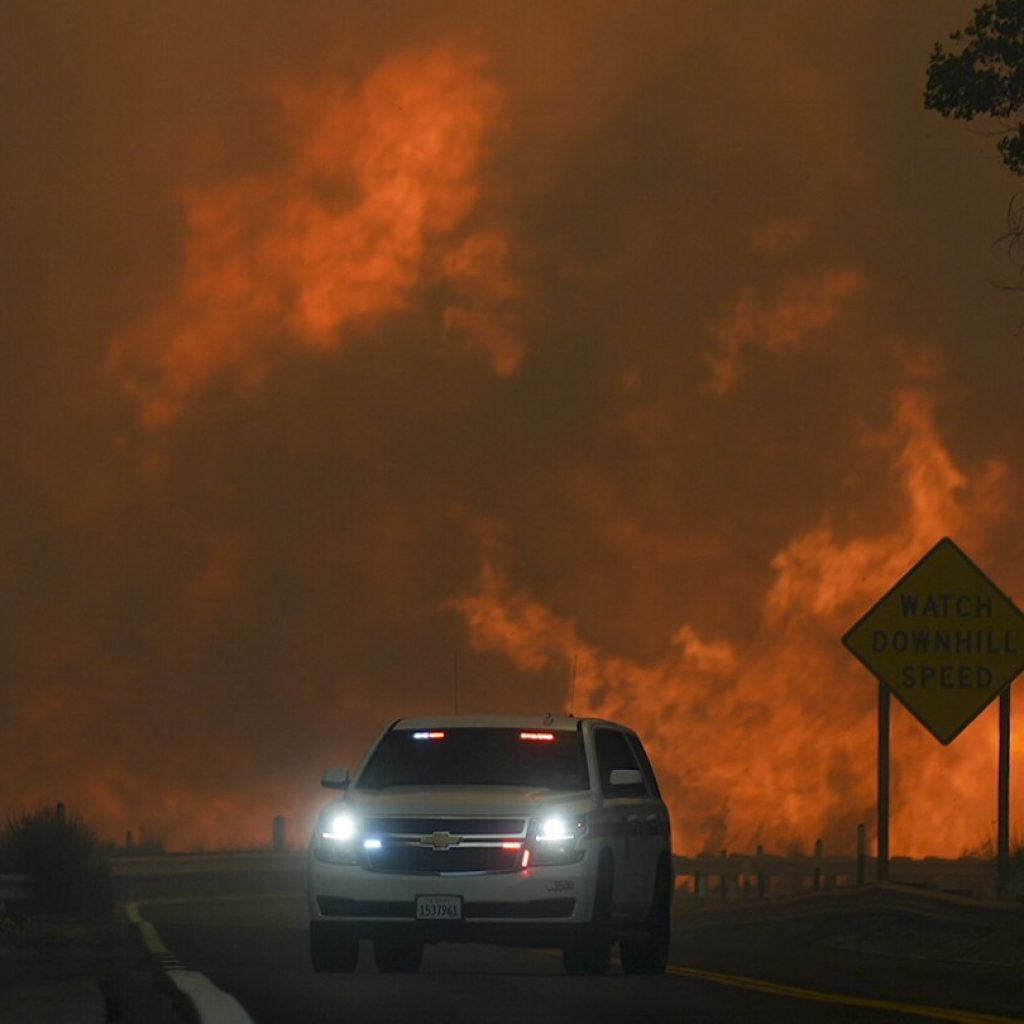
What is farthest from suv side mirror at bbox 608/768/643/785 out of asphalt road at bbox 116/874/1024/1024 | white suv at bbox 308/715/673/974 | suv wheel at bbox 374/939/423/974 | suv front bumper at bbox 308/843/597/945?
suv wheel at bbox 374/939/423/974

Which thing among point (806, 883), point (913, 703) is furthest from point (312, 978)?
point (806, 883)

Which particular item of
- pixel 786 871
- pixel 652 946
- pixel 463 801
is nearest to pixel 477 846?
pixel 463 801

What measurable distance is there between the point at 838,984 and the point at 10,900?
14.8m

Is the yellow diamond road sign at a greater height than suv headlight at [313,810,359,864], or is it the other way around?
the yellow diamond road sign

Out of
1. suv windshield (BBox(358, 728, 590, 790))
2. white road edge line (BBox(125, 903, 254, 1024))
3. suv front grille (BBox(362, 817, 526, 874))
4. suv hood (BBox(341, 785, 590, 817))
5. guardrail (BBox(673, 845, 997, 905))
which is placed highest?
guardrail (BBox(673, 845, 997, 905))

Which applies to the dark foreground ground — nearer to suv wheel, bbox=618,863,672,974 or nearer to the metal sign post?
suv wheel, bbox=618,863,672,974

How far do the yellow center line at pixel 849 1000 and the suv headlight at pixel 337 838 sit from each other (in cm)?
283

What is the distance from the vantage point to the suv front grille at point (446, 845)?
67.4 feet

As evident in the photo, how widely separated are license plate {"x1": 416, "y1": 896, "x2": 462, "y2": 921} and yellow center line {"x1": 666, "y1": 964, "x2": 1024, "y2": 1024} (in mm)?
1988

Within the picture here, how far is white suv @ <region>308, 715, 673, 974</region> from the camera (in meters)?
20.4

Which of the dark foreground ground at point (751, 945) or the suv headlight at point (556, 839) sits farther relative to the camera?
the suv headlight at point (556, 839)

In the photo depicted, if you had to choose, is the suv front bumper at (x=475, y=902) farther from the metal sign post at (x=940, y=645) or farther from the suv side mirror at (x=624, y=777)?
the metal sign post at (x=940, y=645)

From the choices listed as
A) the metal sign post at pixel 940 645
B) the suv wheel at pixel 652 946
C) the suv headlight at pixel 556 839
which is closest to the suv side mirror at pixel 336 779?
the suv headlight at pixel 556 839

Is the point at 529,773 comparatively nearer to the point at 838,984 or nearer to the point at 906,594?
the point at 838,984
